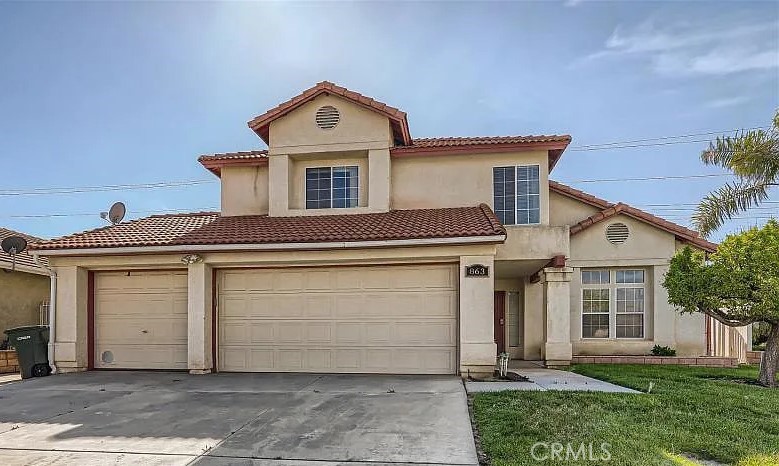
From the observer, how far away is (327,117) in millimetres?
13523

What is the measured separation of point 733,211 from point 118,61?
17.8 meters

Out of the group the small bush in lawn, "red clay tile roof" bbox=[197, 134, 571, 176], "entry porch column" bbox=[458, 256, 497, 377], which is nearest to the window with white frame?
the small bush in lawn

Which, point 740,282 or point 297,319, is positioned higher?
point 740,282

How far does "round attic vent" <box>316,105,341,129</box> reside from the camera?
13.5 metres

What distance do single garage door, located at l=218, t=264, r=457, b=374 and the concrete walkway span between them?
5.40ft

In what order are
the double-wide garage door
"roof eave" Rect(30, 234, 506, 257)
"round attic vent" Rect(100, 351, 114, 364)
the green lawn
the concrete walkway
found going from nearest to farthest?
the green lawn, the concrete walkway, "roof eave" Rect(30, 234, 506, 257), the double-wide garage door, "round attic vent" Rect(100, 351, 114, 364)

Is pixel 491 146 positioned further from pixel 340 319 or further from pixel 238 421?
pixel 238 421

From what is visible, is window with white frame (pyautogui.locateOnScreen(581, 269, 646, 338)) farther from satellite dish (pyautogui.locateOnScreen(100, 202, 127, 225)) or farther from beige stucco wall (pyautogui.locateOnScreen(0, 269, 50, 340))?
beige stucco wall (pyautogui.locateOnScreen(0, 269, 50, 340))

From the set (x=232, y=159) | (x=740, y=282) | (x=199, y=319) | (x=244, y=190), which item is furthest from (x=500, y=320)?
(x=232, y=159)

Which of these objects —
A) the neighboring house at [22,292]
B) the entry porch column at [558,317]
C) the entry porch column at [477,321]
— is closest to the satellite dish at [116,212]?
the neighboring house at [22,292]

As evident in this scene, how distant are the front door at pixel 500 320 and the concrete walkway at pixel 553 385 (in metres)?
4.14

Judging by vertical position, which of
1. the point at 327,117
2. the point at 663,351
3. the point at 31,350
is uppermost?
the point at 327,117

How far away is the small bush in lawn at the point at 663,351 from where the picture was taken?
1444cm

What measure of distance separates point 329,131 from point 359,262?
3.83 meters
